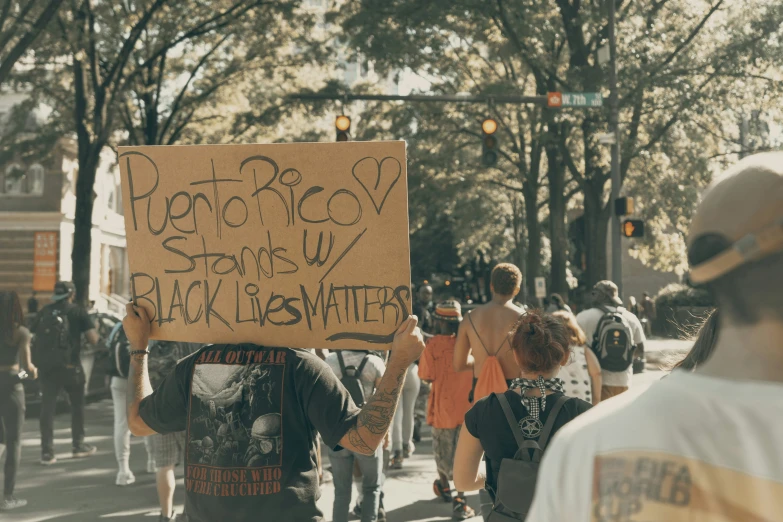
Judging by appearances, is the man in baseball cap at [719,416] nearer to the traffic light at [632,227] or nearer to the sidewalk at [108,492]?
the sidewalk at [108,492]

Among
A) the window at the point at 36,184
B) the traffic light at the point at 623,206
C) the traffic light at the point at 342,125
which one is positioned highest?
the window at the point at 36,184

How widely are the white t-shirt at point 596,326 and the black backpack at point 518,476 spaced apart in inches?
190

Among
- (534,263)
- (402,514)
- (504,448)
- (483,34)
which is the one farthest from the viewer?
(534,263)

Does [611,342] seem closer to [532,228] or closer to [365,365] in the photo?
[365,365]

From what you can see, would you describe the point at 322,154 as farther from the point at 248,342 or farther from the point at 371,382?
the point at 371,382

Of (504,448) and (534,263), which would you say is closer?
(504,448)

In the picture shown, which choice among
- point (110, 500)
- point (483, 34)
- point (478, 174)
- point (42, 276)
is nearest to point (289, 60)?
point (483, 34)

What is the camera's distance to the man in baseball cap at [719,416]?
132 cm

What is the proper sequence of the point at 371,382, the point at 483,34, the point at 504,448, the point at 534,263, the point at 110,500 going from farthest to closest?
the point at 534,263, the point at 483,34, the point at 110,500, the point at 371,382, the point at 504,448

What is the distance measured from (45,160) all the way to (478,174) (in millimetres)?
13390

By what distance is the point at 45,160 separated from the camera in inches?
922

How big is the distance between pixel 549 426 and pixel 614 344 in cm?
484

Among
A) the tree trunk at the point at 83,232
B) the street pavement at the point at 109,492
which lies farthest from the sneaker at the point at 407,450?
the tree trunk at the point at 83,232

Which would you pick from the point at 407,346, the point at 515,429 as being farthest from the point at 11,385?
the point at 407,346
